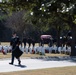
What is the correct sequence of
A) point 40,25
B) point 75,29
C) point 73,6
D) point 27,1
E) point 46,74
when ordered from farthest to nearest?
point 40,25 → point 75,29 → point 46,74 → point 27,1 → point 73,6

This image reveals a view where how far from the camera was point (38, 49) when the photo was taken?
28.6m

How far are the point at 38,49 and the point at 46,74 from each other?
586 inches

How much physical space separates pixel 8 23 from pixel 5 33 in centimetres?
942

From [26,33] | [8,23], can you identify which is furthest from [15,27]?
[26,33]

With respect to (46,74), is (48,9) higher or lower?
higher

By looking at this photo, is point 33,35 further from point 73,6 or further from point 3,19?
point 73,6

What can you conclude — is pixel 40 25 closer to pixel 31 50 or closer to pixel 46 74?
pixel 31 50

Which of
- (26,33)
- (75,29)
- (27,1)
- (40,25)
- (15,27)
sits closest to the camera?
(27,1)

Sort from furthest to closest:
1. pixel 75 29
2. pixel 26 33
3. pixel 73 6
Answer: pixel 26 33 → pixel 75 29 → pixel 73 6

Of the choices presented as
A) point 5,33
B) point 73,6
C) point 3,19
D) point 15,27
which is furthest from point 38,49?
point 5,33

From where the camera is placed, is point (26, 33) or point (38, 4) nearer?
point (38, 4)

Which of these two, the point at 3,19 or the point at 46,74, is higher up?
the point at 3,19

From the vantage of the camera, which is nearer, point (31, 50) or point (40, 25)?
point (31, 50)

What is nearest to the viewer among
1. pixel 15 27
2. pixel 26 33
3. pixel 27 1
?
pixel 27 1
